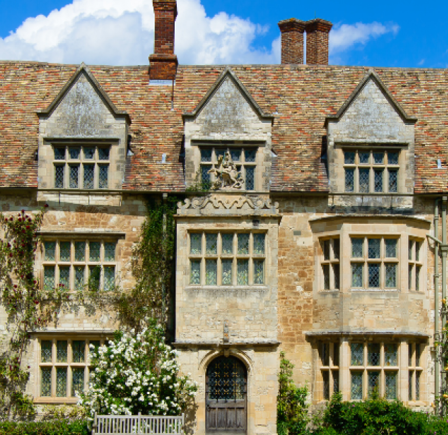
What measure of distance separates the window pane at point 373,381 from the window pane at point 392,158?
567 centimetres

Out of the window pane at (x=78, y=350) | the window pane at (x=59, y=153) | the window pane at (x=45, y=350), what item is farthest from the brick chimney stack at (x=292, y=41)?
the window pane at (x=45, y=350)

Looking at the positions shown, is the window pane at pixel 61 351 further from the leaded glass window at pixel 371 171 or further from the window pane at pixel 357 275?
Result: the leaded glass window at pixel 371 171

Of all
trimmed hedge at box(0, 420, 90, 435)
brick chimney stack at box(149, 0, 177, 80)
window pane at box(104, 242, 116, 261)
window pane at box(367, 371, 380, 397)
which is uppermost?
brick chimney stack at box(149, 0, 177, 80)

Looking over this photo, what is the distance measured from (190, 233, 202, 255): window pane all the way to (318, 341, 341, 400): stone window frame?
4.07 meters

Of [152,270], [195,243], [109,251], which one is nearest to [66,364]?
[109,251]

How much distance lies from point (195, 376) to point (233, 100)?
297 inches

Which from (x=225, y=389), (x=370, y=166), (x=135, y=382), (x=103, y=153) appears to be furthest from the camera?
(x=103, y=153)

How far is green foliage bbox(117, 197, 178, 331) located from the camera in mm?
19203

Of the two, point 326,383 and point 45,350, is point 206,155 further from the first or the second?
point 326,383

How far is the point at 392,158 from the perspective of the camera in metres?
20.0

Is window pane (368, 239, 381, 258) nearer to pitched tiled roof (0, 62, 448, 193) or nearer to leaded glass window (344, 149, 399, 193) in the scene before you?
leaded glass window (344, 149, 399, 193)

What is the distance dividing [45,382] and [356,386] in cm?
812

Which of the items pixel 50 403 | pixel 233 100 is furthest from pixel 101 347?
pixel 233 100

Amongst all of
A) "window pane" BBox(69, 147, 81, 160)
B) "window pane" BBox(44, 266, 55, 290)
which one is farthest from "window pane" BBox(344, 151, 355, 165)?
"window pane" BBox(44, 266, 55, 290)
